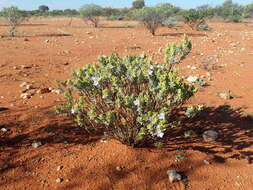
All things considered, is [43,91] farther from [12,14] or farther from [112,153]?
[12,14]

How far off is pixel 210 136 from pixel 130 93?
1478 millimetres

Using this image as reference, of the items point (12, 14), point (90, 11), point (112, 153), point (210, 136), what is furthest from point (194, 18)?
point (112, 153)

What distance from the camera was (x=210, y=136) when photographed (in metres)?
3.33

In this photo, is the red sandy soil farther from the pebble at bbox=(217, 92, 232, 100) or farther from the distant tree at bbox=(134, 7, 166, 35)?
the distant tree at bbox=(134, 7, 166, 35)

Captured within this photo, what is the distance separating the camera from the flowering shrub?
8.13ft

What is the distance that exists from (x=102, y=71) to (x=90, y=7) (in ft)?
69.7

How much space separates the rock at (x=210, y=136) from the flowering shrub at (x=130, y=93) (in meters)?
0.85

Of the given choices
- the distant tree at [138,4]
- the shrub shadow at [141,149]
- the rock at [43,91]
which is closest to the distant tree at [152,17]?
the rock at [43,91]

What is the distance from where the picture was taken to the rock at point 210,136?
10.8 ft

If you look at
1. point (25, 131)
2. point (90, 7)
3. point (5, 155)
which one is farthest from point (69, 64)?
point (90, 7)

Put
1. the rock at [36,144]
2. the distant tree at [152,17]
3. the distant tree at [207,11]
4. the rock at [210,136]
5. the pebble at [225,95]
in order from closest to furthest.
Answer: the rock at [36,144], the rock at [210,136], the pebble at [225,95], the distant tree at [152,17], the distant tree at [207,11]

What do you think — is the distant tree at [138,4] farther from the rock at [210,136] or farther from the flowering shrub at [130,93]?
the flowering shrub at [130,93]

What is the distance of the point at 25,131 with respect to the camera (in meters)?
3.33

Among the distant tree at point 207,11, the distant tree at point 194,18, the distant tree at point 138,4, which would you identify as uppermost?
the distant tree at point 138,4
